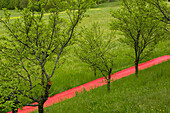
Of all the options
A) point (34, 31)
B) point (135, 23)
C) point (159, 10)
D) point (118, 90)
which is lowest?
point (118, 90)

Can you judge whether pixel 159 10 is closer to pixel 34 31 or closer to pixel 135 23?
pixel 135 23

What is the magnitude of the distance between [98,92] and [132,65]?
9194mm

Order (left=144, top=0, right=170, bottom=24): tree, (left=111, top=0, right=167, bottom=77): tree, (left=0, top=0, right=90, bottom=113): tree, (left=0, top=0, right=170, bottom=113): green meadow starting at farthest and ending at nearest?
(left=111, top=0, right=167, bottom=77): tree, (left=144, top=0, right=170, bottom=24): tree, (left=0, top=0, right=170, bottom=113): green meadow, (left=0, top=0, right=90, bottom=113): tree

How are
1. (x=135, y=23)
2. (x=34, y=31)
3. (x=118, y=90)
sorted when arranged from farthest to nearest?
(x=135, y=23), (x=118, y=90), (x=34, y=31)

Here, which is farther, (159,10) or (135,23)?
(135,23)

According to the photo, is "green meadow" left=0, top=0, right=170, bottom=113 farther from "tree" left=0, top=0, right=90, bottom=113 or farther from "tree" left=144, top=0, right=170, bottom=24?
"tree" left=144, top=0, right=170, bottom=24

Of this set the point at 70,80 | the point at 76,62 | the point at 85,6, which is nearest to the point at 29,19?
the point at 85,6

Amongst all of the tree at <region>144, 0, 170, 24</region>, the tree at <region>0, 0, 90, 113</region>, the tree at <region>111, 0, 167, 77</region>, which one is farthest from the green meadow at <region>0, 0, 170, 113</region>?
the tree at <region>144, 0, 170, 24</region>

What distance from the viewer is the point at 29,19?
654cm

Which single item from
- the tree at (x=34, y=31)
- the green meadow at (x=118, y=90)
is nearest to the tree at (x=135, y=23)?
the green meadow at (x=118, y=90)

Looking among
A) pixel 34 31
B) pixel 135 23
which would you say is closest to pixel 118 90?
pixel 135 23

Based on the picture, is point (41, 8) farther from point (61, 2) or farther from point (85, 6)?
point (85, 6)

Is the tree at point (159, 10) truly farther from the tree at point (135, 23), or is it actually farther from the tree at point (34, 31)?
the tree at point (34, 31)

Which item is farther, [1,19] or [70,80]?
[70,80]
